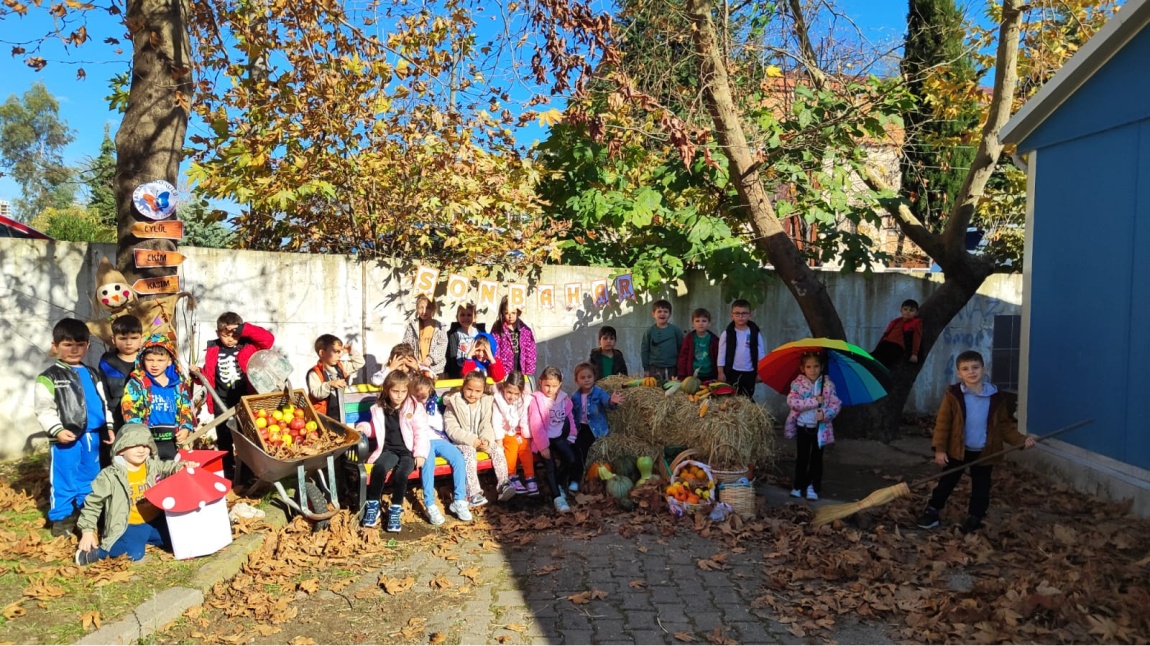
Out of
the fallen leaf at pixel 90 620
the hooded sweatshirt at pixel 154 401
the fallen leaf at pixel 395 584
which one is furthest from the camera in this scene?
the hooded sweatshirt at pixel 154 401

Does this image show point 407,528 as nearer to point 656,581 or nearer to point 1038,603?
point 656,581

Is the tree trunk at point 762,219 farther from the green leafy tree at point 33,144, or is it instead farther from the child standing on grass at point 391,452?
the green leafy tree at point 33,144

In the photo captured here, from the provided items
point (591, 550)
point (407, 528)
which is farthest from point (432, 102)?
point (591, 550)

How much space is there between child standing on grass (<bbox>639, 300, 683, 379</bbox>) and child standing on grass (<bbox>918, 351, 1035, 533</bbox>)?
10.1 ft

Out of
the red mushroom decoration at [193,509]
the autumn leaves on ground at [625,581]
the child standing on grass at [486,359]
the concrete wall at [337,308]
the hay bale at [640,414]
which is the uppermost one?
the concrete wall at [337,308]

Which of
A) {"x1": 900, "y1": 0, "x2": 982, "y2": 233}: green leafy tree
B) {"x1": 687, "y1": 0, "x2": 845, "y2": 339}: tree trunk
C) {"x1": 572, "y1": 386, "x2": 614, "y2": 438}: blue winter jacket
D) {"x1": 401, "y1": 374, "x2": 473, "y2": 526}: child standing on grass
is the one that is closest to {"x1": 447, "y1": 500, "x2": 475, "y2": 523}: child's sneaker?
{"x1": 401, "y1": 374, "x2": 473, "y2": 526}: child standing on grass

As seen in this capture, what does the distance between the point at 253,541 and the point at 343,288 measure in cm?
371

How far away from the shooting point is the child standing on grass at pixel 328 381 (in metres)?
6.72

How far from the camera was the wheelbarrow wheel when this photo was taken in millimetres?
6145

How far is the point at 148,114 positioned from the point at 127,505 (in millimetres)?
3421

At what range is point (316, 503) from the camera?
20.3 ft

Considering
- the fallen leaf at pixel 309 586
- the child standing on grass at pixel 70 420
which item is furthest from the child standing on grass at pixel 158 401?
the fallen leaf at pixel 309 586

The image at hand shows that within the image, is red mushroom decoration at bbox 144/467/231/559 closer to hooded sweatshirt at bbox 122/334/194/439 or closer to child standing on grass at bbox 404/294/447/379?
hooded sweatshirt at bbox 122/334/194/439

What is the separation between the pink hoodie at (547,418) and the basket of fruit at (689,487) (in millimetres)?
1035
